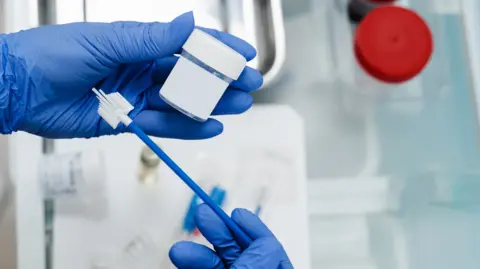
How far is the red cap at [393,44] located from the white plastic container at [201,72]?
246mm

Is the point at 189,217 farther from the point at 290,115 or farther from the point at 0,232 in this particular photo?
the point at 0,232

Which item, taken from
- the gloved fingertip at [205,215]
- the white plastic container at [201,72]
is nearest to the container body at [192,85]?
the white plastic container at [201,72]

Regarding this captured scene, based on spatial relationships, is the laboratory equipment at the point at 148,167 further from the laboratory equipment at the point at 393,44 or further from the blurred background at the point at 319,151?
the laboratory equipment at the point at 393,44

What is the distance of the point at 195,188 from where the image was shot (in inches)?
25.8

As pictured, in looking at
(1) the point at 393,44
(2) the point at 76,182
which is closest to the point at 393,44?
(1) the point at 393,44

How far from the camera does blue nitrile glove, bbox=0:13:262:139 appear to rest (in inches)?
26.9

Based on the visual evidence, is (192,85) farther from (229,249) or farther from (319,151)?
(319,151)

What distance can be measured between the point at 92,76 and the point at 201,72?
0.14 m

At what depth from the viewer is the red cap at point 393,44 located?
0.83 metres

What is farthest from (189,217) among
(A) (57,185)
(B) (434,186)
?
(B) (434,186)

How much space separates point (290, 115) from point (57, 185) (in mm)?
318

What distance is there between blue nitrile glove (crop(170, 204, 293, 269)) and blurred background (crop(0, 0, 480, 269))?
0.39ft

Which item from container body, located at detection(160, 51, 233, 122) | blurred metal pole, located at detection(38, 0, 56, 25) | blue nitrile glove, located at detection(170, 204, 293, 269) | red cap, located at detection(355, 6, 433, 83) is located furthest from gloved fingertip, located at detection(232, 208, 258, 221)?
blurred metal pole, located at detection(38, 0, 56, 25)

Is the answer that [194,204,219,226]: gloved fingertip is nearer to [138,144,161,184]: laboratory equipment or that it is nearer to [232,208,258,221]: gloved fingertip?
[232,208,258,221]: gloved fingertip
